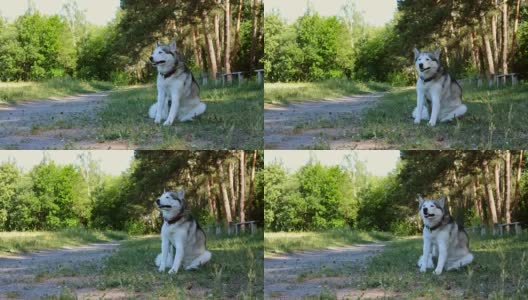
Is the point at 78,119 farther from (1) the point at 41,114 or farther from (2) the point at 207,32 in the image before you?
(2) the point at 207,32

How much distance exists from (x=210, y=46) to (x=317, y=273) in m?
2.18

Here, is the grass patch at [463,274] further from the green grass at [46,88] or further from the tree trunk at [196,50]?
the green grass at [46,88]

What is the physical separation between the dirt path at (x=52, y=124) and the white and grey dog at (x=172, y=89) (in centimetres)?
44

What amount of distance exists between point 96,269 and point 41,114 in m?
1.42

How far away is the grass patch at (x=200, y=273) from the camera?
6.54m

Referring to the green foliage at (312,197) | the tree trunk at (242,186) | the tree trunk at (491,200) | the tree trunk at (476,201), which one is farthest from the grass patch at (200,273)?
the tree trunk at (491,200)

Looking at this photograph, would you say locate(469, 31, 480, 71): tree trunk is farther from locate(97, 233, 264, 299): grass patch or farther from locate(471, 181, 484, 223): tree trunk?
locate(97, 233, 264, 299): grass patch

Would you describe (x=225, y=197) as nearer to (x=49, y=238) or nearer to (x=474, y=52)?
(x=49, y=238)

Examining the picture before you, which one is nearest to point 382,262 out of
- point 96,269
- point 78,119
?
point 96,269

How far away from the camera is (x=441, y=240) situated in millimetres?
6535

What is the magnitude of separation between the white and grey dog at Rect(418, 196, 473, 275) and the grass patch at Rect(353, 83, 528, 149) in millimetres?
528

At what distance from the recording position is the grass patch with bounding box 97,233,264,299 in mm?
6543

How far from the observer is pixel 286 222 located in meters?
6.89

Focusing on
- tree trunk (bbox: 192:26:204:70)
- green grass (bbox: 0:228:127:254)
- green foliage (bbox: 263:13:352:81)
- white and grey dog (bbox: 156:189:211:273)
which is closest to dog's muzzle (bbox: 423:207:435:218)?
green foliage (bbox: 263:13:352:81)
